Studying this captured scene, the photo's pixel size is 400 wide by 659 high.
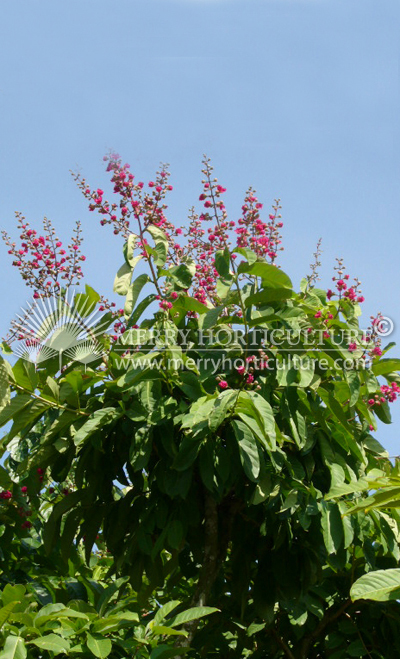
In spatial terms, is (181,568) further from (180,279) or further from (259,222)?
(259,222)

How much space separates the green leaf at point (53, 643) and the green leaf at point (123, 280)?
4.11ft

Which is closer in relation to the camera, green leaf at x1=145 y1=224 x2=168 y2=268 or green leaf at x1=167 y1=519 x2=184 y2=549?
green leaf at x1=167 y1=519 x2=184 y2=549

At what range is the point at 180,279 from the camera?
3148 mm

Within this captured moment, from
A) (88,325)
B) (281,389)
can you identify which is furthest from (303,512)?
(88,325)

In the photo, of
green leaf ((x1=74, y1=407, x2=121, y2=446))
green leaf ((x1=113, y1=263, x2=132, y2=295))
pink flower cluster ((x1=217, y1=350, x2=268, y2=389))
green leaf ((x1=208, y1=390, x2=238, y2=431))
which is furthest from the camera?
green leaf ((x1=113, y1=263, x2=132, y2=295))

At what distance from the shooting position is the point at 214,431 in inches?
108

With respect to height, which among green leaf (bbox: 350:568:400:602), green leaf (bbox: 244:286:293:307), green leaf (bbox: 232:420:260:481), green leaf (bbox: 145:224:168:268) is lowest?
green leaf (bbox: 350:568:400:602)

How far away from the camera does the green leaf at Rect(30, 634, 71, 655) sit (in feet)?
8.18

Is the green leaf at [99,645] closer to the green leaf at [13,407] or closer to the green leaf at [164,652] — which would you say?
the green leaf at [164,652]

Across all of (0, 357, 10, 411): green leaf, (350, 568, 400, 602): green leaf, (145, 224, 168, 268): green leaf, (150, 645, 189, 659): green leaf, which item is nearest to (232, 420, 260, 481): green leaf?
(150, 645, 189, 659): green leaf

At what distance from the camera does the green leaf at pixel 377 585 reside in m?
1.60

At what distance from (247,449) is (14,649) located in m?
0.97

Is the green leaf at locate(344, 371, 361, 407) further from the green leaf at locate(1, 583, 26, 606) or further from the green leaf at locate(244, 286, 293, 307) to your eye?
the green leaf at locate(1, 583, 26, 606)

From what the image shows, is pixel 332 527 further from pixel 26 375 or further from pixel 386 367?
pixel 26 375
